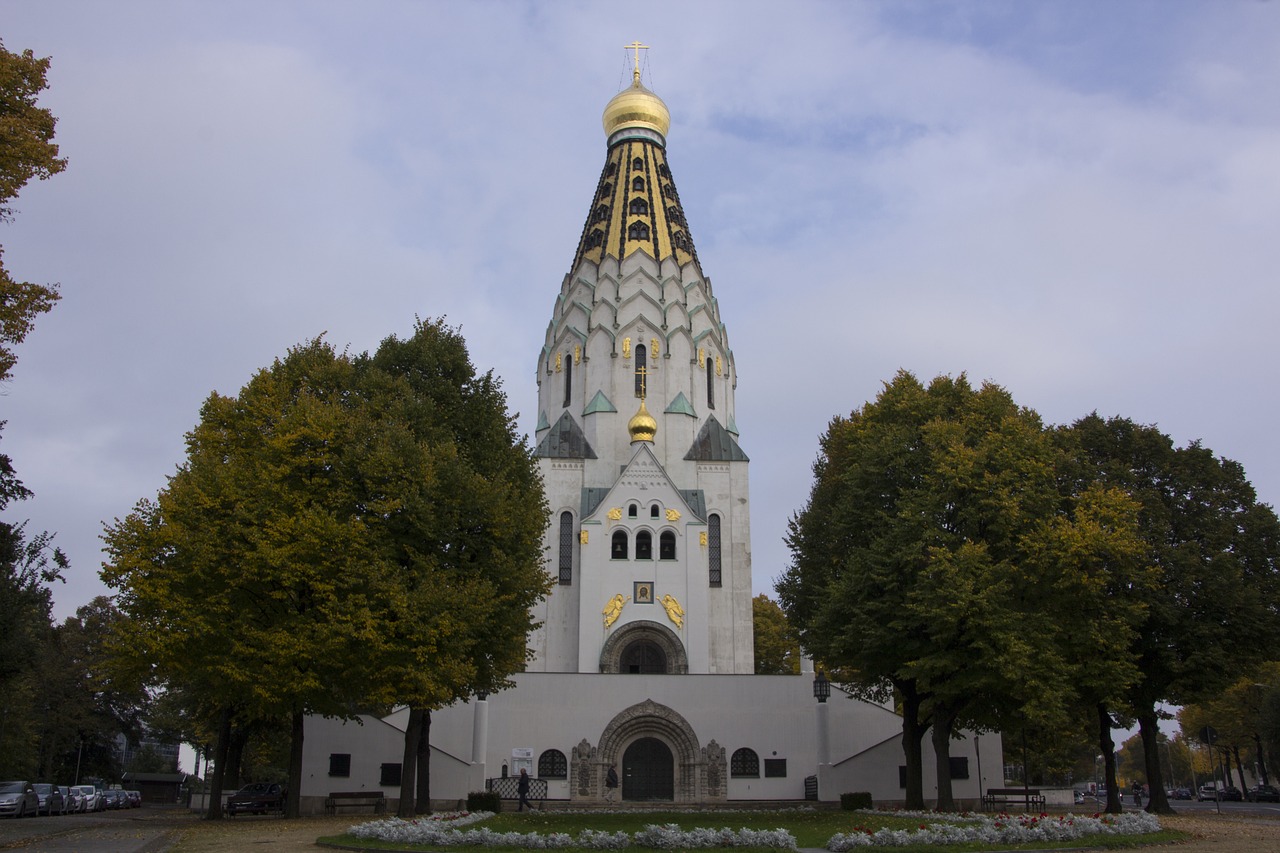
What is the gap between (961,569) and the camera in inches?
912

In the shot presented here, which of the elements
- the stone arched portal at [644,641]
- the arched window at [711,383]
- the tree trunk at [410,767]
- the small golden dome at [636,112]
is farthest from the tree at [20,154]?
the small golden dome at [636,112]

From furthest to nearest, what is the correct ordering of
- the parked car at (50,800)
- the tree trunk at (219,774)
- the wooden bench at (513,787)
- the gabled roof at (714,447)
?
the gabled roof at (714,447) < the wooden bench at (513,787) < the parked car at (50,800) < the tree trunk at (219,774)

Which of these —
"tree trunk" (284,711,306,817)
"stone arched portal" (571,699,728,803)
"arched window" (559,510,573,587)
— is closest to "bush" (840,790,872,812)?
"stone arched portal" (571,699,728,803)

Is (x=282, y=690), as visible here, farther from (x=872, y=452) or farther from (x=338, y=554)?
(x=872, y=452)

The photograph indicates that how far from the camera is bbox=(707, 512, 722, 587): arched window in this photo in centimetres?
4381

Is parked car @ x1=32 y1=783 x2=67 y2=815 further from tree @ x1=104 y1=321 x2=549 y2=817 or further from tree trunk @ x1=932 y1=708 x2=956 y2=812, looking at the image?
tree trunk @ x1=932 y1=708 x2=956 y2=812

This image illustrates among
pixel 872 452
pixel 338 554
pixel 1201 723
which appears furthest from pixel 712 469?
pixel 1201 723

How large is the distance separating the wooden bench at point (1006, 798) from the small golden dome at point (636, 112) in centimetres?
3802

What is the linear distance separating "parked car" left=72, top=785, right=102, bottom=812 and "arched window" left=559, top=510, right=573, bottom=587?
18.4 meters

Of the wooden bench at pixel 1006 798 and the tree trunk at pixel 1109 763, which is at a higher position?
the tree trunk at pixel 1109 763

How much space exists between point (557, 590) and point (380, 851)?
29.1 m

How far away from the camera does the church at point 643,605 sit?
32312 mm

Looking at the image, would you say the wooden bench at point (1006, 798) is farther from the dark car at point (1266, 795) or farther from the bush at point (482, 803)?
the dark car at point (1266, 795)

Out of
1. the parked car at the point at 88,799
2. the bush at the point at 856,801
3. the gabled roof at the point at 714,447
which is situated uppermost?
the gabled roof at the point at 714,447
